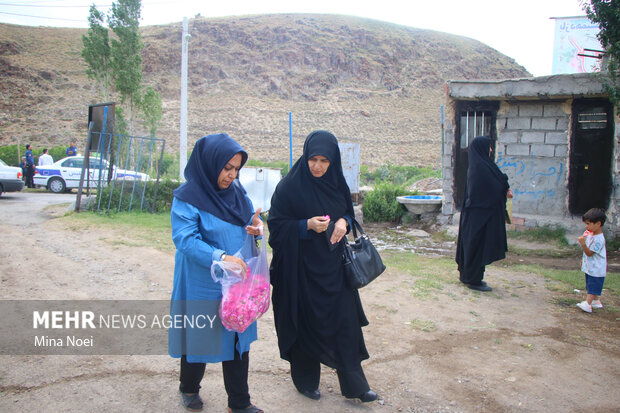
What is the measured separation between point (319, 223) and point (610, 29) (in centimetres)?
625

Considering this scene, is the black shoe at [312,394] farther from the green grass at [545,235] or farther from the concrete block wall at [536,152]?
the concrete block wall at [536,152]

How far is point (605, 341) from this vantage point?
11.8ft

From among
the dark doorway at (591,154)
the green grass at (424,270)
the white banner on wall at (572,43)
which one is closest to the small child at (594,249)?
the green grass at (424,270)

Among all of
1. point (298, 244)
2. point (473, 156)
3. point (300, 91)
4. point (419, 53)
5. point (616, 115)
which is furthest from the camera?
point (419, 53)

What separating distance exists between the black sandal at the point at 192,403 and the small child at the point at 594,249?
3.44 meters

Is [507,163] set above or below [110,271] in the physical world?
above

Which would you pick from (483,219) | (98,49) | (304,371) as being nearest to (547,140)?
(483,219)

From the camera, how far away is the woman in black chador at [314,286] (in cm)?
252

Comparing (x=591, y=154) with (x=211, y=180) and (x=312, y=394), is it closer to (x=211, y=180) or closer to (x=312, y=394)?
(x=312, y=394)

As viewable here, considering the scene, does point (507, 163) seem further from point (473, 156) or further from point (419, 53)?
point (419, 53)

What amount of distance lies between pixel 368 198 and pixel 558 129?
3.88 metres

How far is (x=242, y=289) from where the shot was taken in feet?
7.06

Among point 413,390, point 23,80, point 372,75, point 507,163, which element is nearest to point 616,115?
point 507,163

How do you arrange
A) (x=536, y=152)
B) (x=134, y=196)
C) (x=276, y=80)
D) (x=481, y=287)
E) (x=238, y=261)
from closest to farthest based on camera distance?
(x=238, y=261)
(x=481, y=287)
(x=536, y=152)
(x=134, y=196)
(x=276, y=80)
